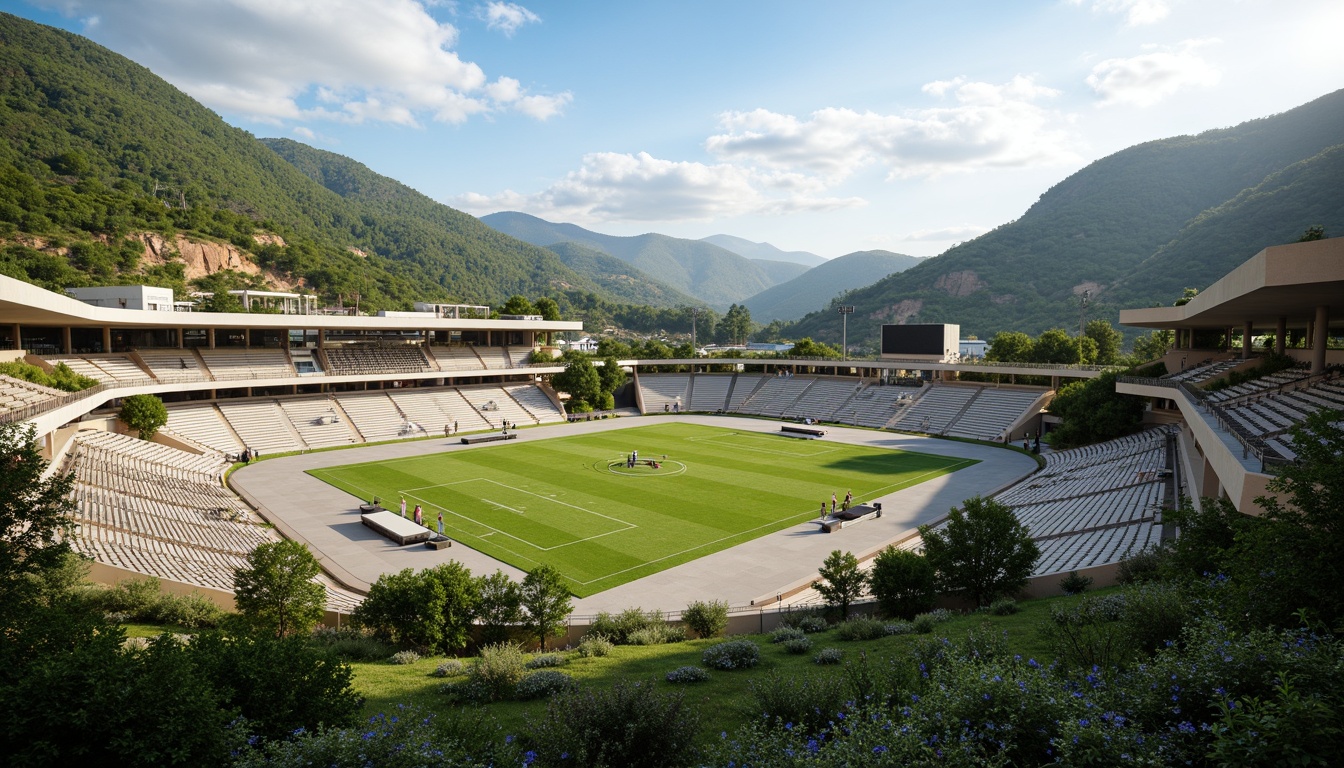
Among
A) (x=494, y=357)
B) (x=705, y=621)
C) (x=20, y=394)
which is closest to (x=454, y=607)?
(x=705, y=621)

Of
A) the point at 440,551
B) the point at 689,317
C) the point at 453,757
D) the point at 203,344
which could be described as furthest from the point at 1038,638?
the point at 689,317

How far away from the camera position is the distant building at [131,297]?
49.7 metres

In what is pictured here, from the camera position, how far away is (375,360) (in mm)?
62438

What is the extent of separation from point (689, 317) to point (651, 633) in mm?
169589

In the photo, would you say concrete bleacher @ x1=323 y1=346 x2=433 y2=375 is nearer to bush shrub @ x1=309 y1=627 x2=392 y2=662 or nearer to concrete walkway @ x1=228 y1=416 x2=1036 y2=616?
concrete walkway @ x1=228 y1=416 x2=1036 y2=616

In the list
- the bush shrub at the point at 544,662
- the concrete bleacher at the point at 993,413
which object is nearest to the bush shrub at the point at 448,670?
the bush shrub at the point at 544,662

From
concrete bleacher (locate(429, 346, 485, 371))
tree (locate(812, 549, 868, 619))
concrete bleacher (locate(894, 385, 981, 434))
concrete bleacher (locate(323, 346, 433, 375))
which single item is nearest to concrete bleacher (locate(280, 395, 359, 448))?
concrete bleacher (locate(323, 346, 433, 375))

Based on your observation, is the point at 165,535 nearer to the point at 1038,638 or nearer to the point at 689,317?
the point at 1038,638

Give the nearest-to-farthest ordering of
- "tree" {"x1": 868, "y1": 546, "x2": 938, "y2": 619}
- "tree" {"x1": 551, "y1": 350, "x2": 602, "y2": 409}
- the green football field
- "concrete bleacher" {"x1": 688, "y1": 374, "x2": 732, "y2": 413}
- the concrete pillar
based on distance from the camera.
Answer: "tree" {"x1": 868, "y1": 546, "x2": 938, "y2": 619} < the concrete pillar < the green football field < "tree" {"x1": 551, "y1": 350, "x2": 602, "y2": 409} < "concrete bleacher" {"x1": 688, "y1": 374, "x2": 732, "y2": 413}

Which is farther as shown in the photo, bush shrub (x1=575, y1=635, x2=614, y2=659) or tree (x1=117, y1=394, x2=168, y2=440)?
tree (x1=117, y1=394, x2=168, y2=440)

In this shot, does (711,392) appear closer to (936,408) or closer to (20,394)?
(936,408)

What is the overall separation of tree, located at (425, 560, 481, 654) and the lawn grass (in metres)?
1.06

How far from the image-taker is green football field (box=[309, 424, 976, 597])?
29.0m

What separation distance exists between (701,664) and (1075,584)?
519 inches
